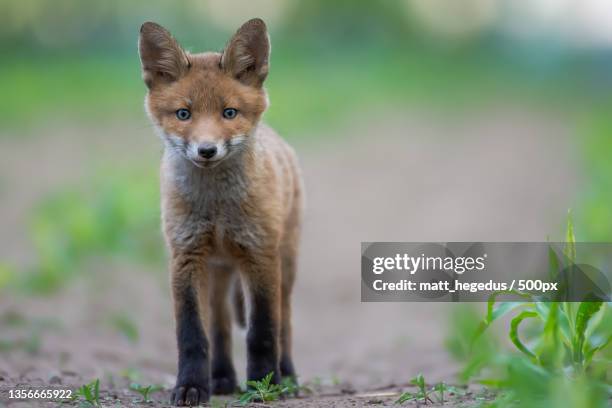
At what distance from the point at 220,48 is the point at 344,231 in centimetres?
418

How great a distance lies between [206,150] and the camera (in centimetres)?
444

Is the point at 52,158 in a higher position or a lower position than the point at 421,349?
higher

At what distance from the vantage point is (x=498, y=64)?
2761 cm

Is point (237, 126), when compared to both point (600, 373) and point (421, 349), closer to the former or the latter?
point (600, 373)

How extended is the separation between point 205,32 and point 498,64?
32.5 feet

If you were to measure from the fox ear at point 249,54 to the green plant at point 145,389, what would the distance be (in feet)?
6.22

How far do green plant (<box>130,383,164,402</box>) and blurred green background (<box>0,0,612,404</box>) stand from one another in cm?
189

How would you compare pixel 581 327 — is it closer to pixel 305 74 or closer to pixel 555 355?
pixel 555 355

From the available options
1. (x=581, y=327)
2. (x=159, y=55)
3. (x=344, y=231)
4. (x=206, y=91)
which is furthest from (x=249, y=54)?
(x=344, y=231)

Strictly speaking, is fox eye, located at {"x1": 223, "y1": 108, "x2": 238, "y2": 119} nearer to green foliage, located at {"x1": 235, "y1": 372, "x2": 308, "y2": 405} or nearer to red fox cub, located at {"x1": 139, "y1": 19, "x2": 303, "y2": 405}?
red fox cub, located at {"x1": 139, "y1": 19, "x2": 303, "y2": 405}

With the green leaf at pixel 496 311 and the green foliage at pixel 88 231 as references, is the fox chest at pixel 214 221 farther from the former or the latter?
the green foliage at pixel 88 231

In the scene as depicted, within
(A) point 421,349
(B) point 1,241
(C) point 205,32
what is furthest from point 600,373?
(C) point 205,32

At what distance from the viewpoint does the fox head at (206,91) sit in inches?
181

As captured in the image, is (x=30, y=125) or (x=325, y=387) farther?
(x=30, y=125)
